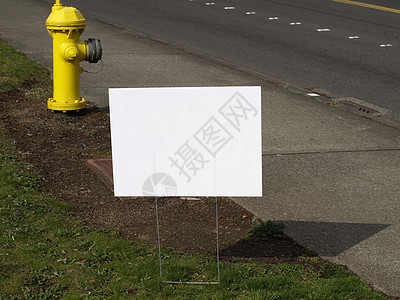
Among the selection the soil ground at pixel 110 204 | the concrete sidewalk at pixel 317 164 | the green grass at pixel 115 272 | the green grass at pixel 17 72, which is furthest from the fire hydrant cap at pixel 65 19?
the green grass at pixel 115 272

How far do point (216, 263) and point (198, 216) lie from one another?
823mm

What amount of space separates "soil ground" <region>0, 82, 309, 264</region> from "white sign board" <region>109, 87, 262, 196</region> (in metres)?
0.67

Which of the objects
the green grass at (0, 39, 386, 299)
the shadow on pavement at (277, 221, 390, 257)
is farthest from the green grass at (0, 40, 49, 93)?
the shadow on pavement at (277, 221, 390, 257)

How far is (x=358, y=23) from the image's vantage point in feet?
51.5

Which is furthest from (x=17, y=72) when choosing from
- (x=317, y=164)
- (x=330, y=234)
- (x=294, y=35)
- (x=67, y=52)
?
(x=294, y=35)

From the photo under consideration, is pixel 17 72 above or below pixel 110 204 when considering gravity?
above

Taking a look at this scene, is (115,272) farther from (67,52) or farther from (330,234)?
(67,52)

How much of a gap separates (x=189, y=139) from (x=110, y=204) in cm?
146

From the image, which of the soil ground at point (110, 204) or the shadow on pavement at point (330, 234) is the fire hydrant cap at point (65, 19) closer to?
the soil ground at point (110, 204)

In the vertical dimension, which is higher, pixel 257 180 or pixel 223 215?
pixel 257 180

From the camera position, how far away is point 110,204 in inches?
196

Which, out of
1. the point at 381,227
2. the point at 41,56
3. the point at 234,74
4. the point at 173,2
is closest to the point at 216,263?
the point at 381,227

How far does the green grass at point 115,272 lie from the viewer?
365 centimetres

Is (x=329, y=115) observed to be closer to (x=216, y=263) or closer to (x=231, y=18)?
(x=216, y=263)
